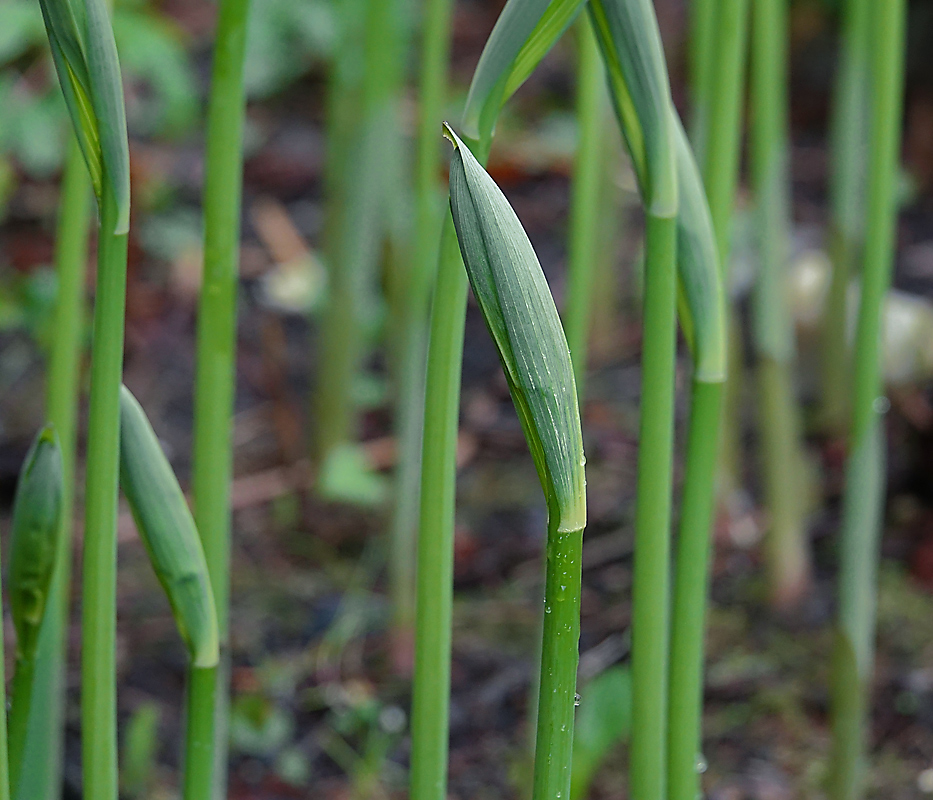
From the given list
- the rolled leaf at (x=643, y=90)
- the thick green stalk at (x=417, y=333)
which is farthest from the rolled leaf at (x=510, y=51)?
the thick green stalk at (x=417, y=333)

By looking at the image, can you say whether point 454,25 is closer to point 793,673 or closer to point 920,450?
point 920,450

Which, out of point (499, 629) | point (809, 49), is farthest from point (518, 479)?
point (809, 49)

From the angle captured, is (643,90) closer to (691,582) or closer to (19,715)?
(691,582)

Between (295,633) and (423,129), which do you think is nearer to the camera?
(423,129)

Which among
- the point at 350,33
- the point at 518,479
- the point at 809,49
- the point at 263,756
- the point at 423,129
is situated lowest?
the point at 263,756

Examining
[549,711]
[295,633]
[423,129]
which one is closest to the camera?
[549,711]

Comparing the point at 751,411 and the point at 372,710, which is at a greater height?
the point at 751,411

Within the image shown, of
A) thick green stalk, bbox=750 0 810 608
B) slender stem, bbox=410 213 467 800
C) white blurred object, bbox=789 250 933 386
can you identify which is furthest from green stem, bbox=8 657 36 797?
white blurred object, bbox=789 250 933 386
